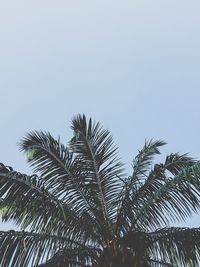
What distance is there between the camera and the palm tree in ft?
43.9

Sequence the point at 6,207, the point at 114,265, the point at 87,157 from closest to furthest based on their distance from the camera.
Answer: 1. the point at 114,265
2. the point at 6,207
3. the point at 87,157

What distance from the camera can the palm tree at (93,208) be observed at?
13.4 metres

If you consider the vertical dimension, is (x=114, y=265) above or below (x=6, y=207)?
below

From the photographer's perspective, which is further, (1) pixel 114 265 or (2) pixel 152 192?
(2) pixel 152 192

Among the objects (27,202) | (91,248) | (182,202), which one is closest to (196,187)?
(182,202)

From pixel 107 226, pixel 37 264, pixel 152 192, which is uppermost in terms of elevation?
pixel 152 192

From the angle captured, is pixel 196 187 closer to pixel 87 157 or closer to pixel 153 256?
pixel 153 256

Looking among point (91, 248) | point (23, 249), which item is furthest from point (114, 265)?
point (23, 249)

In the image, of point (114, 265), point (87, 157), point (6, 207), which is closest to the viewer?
point (114, 265)

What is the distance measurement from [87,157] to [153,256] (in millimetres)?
2848

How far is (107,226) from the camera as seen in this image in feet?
46.0

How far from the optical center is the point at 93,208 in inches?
573

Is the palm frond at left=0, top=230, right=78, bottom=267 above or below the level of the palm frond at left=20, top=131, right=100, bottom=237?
below

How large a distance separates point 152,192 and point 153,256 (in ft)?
4.65
